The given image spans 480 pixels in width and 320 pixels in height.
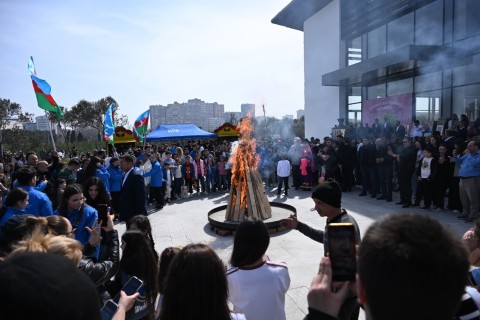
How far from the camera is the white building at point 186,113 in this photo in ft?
335

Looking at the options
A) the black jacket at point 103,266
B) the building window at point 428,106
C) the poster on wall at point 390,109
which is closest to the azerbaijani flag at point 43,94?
Answer: the black jacket at point 103,266

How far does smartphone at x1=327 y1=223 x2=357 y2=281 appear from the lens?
156 centimetres

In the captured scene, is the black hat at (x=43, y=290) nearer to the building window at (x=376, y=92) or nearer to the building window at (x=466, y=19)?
the building window at (x=466, y=19)

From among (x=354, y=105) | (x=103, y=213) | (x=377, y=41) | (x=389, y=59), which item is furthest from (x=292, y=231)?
(x=377, y=41)

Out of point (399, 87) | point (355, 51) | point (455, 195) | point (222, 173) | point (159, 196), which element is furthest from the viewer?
point (355, 51)

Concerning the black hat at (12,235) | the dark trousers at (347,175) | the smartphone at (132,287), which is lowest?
the dark trousers at (347,175)

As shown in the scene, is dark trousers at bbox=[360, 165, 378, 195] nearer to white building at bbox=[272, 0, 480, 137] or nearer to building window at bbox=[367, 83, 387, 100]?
white building at bbox=[272, 0, 480, 137]

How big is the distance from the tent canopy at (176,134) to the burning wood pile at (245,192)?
1367cm

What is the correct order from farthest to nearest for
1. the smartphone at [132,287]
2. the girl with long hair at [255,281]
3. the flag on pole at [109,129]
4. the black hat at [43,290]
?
1. the flag on pole at [109,129]
2. the girl with long hair at [255,281]
3. the smartphone at [132,287]
4. the black hat at [43,290]

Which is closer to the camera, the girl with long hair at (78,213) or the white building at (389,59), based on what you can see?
the girl with long hair at (78,213)

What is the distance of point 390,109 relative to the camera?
16031 mm

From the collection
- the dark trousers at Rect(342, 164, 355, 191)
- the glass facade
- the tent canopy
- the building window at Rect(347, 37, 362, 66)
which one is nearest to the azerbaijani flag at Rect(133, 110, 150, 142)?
the tent canopy

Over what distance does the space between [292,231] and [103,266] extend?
18.8 ft

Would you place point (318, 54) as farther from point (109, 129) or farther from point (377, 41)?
point (109, 129)
